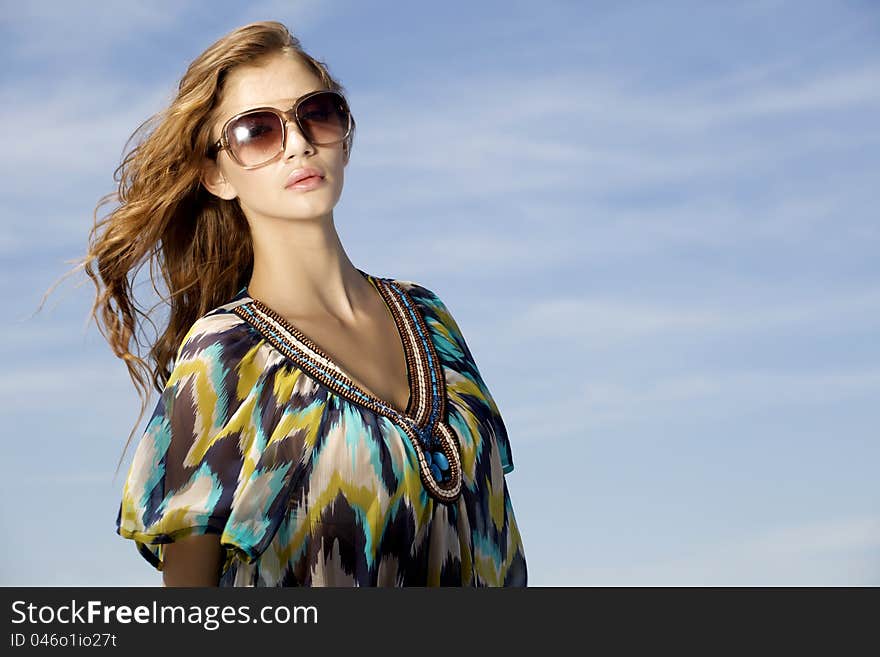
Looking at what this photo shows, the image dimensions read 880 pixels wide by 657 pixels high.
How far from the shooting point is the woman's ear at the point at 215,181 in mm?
3902

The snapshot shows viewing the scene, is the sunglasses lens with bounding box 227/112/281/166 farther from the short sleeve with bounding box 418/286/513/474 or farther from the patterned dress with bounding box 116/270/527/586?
the short sleeve with bounding box 418/286/513/474

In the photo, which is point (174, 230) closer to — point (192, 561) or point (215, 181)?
point (215, 181)

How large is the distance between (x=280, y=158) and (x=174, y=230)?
56cm

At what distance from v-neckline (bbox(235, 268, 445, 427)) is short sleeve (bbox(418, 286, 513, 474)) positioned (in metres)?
0.17

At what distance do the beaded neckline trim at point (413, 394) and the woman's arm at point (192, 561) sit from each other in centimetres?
57

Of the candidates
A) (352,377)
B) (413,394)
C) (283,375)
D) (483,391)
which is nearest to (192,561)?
(283,375)

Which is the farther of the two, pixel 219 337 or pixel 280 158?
pixel 280 158

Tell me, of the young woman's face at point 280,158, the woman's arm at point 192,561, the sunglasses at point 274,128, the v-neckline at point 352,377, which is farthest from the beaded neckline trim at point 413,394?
the woman's arm at point 192,561

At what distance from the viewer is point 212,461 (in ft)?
11.1

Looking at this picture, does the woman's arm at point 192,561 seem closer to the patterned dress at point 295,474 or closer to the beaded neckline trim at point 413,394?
the patterned dress at point 295,474

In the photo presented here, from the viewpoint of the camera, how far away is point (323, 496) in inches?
134
